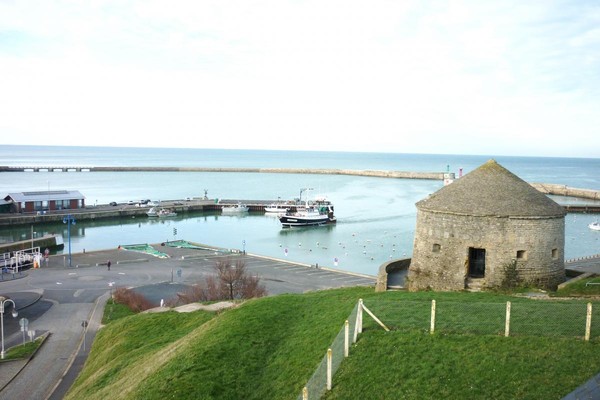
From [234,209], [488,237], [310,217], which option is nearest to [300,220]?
Result: [310,217]

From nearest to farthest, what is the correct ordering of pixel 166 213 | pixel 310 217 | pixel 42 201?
pixel 42 201 < pixel 310 217 < pixel 166 213

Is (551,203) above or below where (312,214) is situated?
above

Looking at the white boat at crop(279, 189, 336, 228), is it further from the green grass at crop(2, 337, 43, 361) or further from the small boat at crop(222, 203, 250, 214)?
the green grass at crop(2, 337, 43, 361)

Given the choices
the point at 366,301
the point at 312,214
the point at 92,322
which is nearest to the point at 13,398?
the point at 92,322

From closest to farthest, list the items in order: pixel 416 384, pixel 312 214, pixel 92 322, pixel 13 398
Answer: pixel 416 384
pixel 13 398
pixel 92 322
pixel 312 214

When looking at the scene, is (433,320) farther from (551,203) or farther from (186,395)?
(551,203)

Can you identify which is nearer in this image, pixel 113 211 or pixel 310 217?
pixel 310 217

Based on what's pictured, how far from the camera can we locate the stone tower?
22.0 m

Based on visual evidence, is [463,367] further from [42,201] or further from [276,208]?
[276,208]

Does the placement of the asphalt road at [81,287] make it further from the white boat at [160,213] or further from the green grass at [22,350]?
the white boat at [160,213]

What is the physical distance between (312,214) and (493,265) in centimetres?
6680

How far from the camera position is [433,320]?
1305 cm

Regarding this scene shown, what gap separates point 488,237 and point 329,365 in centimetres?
1349

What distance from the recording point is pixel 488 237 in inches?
872
